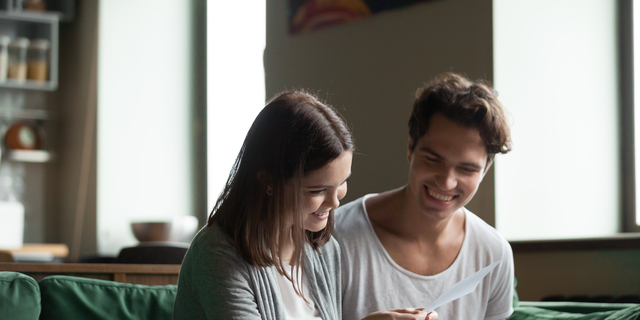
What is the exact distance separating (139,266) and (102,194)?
9.94ft

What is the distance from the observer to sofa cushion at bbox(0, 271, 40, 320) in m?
1.47

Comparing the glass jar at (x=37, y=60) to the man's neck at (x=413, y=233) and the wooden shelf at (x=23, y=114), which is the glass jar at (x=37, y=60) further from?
the man's neck at (x=413, y=233)

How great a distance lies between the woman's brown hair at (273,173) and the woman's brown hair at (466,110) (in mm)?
432

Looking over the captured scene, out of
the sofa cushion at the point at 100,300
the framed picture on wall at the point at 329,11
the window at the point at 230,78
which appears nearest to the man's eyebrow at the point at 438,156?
the sofa cushion at the point at 100,300

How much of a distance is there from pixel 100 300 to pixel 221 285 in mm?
493

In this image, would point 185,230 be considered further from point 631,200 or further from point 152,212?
point 631,200

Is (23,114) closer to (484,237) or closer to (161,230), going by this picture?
(161,230)

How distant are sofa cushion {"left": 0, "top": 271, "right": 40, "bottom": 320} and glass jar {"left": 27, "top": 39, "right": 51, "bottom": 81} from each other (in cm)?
364

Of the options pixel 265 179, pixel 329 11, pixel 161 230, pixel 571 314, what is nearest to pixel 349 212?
pixel 265 179

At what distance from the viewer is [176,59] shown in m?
4.86

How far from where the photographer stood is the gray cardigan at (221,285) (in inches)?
50.4

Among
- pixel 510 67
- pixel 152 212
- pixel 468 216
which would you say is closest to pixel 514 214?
pixel 510 67

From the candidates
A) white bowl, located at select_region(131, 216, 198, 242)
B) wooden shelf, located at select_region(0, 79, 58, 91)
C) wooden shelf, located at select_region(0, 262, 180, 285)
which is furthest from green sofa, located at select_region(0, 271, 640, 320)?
wooden shelf, located at select_region(0, 79, 58, 91)

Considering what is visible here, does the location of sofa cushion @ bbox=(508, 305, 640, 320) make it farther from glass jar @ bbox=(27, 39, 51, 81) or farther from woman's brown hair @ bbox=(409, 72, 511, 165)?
glass jar @ bbox=(27, 39, 51, 81)
